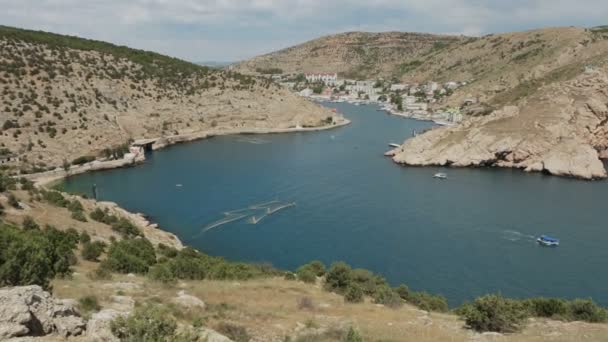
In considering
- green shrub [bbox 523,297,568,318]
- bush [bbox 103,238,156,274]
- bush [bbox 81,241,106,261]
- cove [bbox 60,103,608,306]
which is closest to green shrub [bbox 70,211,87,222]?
bush [bbox 81,241,106,261]

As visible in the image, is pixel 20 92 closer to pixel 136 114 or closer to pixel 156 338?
pixel 136 114

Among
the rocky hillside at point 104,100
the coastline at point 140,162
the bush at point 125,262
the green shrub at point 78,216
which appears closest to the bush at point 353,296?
the bush at point 125,262

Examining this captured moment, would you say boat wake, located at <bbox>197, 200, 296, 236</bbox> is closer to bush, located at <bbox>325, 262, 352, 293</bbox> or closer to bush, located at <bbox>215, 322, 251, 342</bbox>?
bush, located at <bbox>325, 262, 352, 293</bbox>

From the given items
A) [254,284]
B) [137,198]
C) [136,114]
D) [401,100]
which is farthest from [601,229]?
[401,100]

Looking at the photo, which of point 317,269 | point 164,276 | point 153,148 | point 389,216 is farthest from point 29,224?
point 153,148

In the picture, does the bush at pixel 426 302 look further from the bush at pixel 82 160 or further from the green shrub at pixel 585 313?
the bush at pixel 82 160

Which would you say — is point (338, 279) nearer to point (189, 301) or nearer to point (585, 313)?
point (189, 301)
